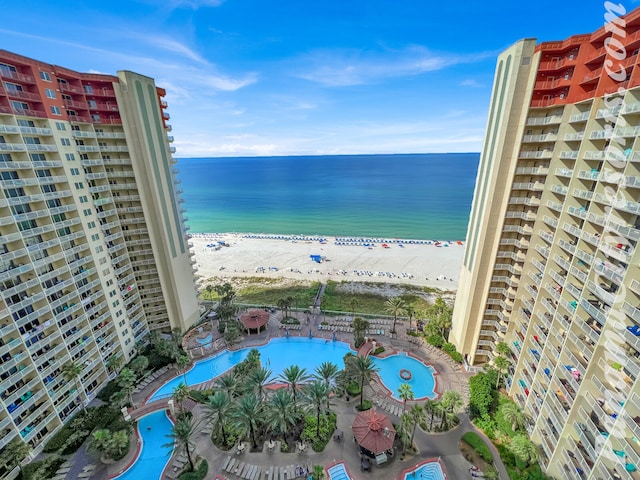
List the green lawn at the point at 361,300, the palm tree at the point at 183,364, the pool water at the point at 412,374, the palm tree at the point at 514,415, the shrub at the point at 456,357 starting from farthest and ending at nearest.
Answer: the green lawn at the point at 361,300, the shrub at the point at 456,357, the palm tree at the point at 183,364, the pool water at the point at 412,374, the palm tree at the point at 514,415

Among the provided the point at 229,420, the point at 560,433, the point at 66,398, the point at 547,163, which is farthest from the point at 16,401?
the point at 547,163

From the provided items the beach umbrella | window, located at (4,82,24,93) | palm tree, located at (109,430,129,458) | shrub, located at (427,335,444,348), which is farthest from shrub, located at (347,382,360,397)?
window, located at (4,82,24,93)

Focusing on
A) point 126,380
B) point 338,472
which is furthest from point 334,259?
point 338,472

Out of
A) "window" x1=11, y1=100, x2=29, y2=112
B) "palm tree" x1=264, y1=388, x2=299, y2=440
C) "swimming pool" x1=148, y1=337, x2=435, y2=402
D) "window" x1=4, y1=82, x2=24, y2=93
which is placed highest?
"window" x1=4, y1=82, x2=24, y2=93

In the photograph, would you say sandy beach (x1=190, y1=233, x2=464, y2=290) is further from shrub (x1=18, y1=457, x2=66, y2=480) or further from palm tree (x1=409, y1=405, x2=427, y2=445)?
shrub (x1=18, y1=457, x2=66, y2=480)

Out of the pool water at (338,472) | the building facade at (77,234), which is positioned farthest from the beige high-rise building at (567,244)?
the building facade at (77,234)

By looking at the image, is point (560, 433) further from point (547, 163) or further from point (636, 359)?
point (547, 163)

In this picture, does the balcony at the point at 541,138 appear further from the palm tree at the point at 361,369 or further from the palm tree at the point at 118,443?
the palm tree at the point at 118,443
